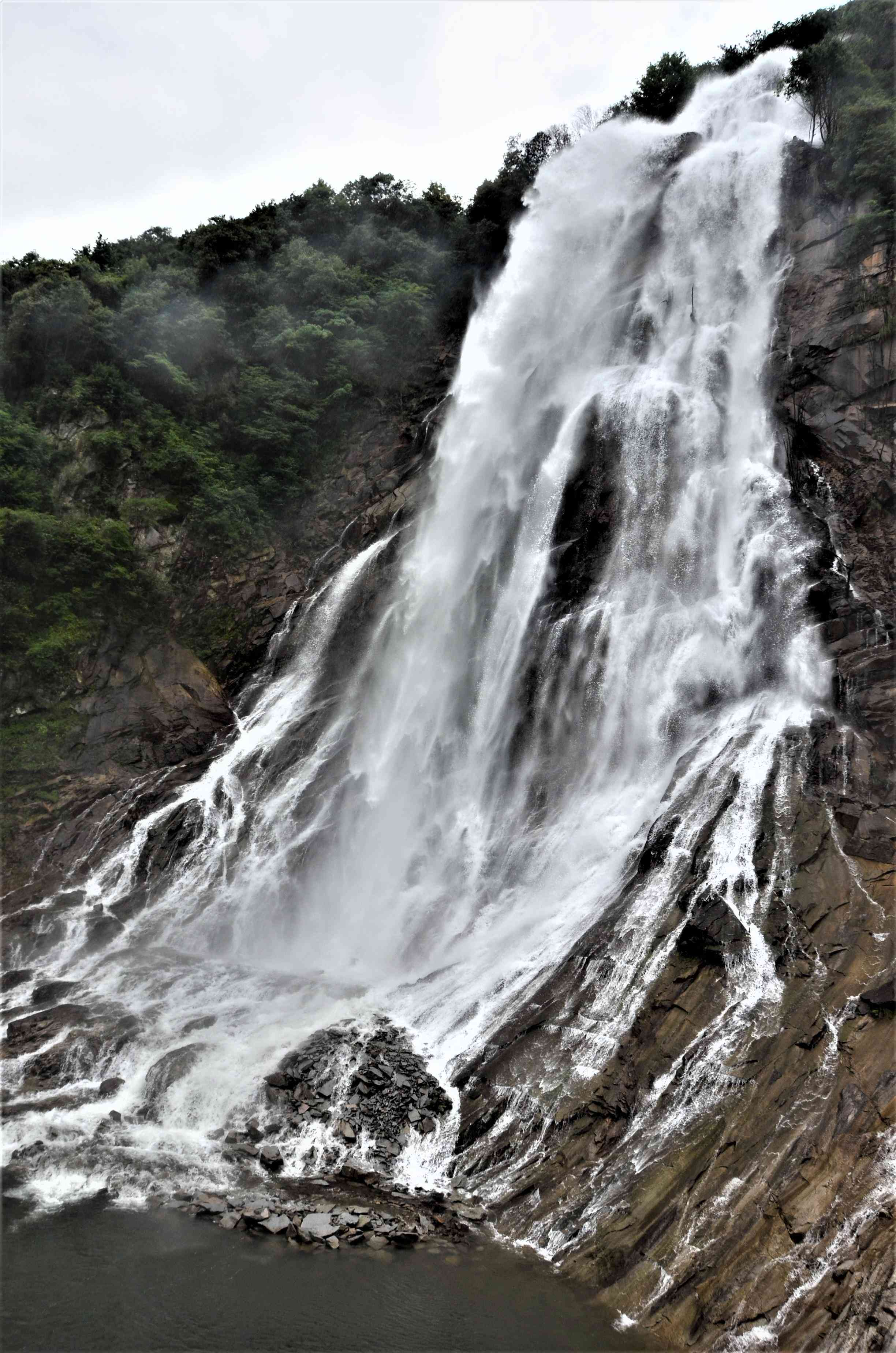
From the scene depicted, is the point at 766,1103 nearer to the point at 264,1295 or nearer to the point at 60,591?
the point at 264,1295

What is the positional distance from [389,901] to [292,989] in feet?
9.84

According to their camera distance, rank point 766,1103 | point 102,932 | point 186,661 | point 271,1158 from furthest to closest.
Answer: point 186,661 → point 102,932 → point 271,1158 → point 766,1103

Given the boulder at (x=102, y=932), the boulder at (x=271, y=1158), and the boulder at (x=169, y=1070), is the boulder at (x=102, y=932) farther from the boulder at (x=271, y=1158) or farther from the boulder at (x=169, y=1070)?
the boulder at (x=271, y=1158)

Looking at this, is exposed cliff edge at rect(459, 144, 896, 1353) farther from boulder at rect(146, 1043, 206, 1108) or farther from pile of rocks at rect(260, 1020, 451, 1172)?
boulder at rect(146, 1043, 206, 1108)

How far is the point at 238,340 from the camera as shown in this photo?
31.2m

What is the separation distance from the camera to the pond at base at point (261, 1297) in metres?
9.25

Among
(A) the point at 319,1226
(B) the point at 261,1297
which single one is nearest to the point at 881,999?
(A) the point at 319,1226

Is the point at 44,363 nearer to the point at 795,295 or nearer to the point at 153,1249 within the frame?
the point at 795,295

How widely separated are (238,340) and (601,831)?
72.9 ft

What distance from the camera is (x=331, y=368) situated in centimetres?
3080

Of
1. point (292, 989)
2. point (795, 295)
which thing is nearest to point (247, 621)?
point (292, 989)

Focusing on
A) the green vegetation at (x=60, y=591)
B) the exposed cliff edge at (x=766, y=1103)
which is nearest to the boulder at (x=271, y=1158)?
the exposed cliff edge at (x=766, y=1103)

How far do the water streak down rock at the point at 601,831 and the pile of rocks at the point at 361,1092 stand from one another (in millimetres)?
110

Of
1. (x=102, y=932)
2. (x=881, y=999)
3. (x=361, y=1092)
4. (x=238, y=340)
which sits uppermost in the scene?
(x=238, y=340)
